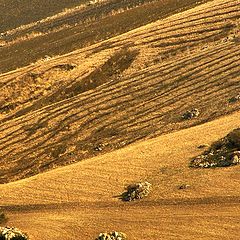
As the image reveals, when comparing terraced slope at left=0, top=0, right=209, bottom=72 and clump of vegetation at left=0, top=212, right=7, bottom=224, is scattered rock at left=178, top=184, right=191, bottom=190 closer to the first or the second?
clump of vegetation at left=0, top=212, right=7, bottom=224

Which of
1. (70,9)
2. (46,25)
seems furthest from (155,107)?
(70,9)

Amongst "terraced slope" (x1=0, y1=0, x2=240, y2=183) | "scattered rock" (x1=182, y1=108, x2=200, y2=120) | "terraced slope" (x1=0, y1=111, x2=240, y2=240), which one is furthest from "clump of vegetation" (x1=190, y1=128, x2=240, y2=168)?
"scattered rock" (x1=182, y1=108, x2=200, y2=120)

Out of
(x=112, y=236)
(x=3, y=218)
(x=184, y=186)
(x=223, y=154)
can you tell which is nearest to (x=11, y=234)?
(x=3, y=218)

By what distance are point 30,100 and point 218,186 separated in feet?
90.4

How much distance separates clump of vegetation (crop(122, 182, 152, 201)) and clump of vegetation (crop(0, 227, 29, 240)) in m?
5.24

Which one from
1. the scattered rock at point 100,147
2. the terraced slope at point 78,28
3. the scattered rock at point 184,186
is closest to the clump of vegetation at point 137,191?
the scattered rock at point 184,186

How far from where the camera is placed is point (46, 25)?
73.1 meters

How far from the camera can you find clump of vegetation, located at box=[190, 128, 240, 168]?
23.9 metres

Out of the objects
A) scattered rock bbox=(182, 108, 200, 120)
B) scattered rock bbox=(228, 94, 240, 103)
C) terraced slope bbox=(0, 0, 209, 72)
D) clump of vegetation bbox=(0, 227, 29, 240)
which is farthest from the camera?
terraced slope bbox=(0, 0, 209, 72)

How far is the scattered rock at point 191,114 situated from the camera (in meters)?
32.2

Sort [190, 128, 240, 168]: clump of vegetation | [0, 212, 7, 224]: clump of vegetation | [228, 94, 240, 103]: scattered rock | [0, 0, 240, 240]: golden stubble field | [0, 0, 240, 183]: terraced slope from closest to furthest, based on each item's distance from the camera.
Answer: [0, 0, 240, 240]: golden stubble field → [190, 128, 240, 168]: clump of vegetation → [0, 212, 7, 224]: clump of vegetation → [228, 94, 240, 103]: scattered rock → [0, 0, 240, 183]: terraced slope

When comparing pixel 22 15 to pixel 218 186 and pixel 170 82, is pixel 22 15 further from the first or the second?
→ pixel 218 186

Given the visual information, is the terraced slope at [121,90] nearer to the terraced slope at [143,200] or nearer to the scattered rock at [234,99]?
the scattered rock at [234,99]

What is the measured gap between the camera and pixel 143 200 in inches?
910
